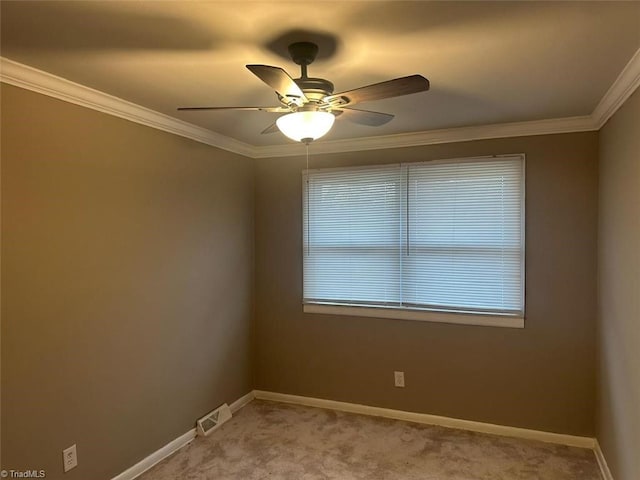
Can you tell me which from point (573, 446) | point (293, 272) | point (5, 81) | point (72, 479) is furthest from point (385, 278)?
point (5, 81)

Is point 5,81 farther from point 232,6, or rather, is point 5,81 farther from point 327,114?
point 327,114

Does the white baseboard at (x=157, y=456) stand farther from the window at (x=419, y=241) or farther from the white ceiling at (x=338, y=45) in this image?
the white ceiling at (x=338, y=45)

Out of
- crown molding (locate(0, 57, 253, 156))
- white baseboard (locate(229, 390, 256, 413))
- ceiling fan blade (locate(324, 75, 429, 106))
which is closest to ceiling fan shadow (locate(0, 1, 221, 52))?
crown molding (locate(0, 57, 253, 156))

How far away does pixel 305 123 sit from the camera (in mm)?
1900

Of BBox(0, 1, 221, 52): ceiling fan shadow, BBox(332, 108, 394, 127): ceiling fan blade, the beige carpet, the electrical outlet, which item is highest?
BBox(0, 1, 221, 52): ceiling fan shadow

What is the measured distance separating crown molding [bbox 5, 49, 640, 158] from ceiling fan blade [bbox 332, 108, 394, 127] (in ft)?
3.79

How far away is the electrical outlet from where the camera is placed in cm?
240

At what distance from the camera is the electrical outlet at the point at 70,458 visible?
2396 millimetres

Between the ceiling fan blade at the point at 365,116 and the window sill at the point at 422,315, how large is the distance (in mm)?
1871

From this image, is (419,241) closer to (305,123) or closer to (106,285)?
(305,123)

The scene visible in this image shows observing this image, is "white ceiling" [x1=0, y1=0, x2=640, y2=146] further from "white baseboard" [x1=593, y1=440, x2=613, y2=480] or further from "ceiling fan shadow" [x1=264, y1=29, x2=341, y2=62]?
"white baseboard" [x1=593, y1=440, x2=613, y2=480]

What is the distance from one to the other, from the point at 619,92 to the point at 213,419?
3.54 meters

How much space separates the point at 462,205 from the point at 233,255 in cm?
197

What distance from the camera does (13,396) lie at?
2158 millimetres
